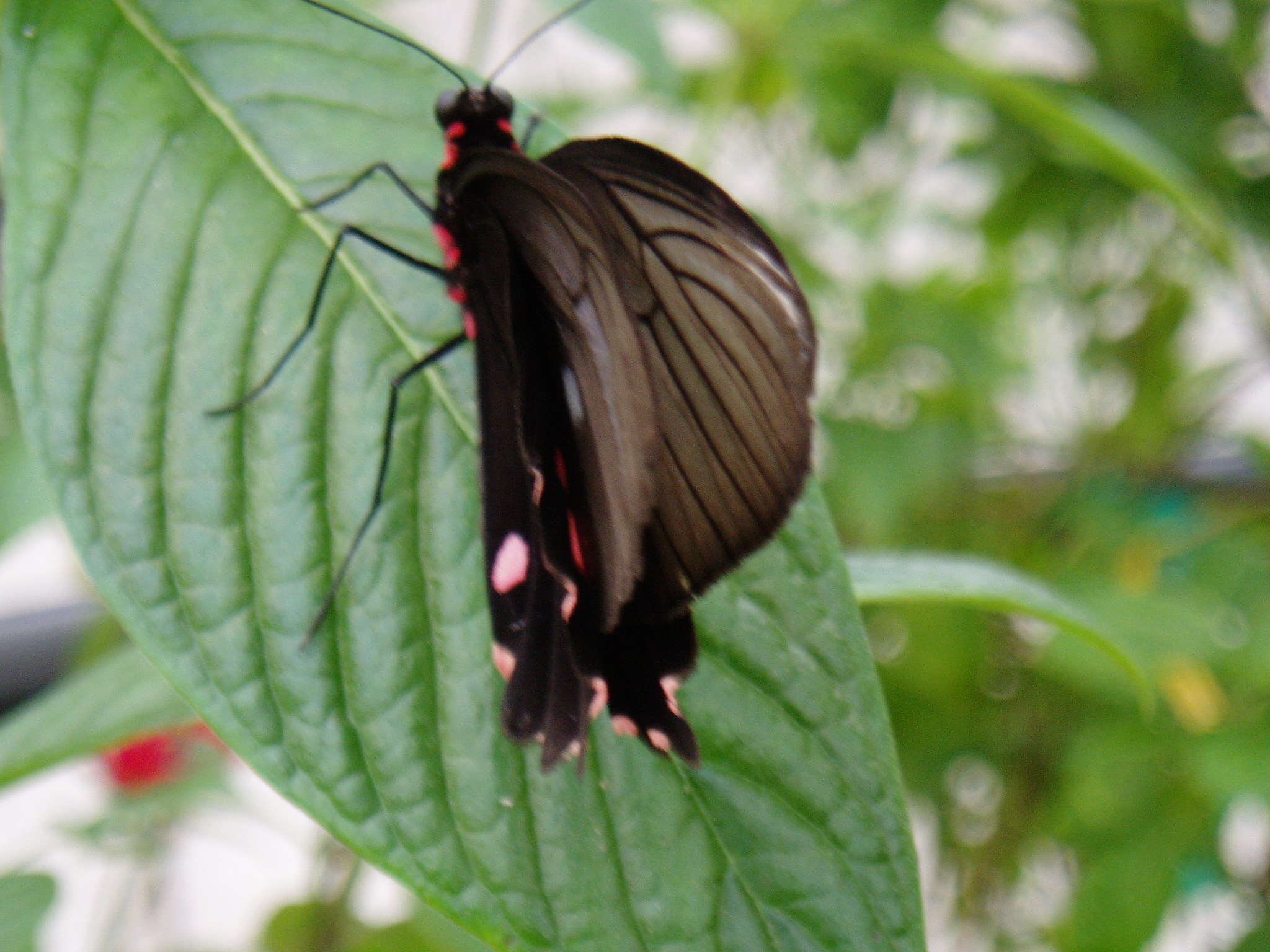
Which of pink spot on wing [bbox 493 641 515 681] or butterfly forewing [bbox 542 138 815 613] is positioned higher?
butterfly forewing [bbox 542 138 815 613]

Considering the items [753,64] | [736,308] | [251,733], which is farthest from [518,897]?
[753,64]

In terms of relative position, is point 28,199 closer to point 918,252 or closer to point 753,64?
point 753,64

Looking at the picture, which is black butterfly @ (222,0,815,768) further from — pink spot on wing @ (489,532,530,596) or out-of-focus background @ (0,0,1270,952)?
out-of-focus background @ (0,0,1270,952)

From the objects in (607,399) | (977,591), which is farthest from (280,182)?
(977,591)

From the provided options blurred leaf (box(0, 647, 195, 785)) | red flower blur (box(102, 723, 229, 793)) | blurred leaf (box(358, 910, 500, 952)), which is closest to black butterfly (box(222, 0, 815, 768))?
blurred leaf (box(0, 647, 195, 785))

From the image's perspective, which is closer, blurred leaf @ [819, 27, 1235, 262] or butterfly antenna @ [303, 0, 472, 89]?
butterfly antenna @ [303, 0, 472, 89]

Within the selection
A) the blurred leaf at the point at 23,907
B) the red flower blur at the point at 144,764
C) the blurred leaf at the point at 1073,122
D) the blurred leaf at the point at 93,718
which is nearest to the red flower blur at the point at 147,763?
the red flower blur at the point at 144,764
